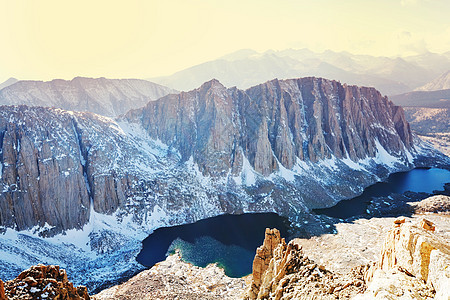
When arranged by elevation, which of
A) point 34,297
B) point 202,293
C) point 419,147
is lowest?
point 419,147

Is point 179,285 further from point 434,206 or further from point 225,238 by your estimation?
point 434,206

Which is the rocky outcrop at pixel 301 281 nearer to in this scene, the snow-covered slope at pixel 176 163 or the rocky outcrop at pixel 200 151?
the snow-covered slope at pixel 176 163

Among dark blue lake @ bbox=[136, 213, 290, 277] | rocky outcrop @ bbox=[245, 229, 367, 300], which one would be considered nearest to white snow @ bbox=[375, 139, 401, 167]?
dark blue lake @ bbox=[136, 213, 290, 277]

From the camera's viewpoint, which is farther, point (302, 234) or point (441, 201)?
point (441, 201)

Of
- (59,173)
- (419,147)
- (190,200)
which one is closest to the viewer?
(59,173)

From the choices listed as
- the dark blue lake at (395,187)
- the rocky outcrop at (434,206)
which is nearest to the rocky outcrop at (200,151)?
the dark blue lake at (395,187)

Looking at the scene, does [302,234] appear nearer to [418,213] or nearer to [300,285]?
[418,213]

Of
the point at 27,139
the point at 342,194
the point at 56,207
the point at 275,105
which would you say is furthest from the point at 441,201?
the point at 27,139

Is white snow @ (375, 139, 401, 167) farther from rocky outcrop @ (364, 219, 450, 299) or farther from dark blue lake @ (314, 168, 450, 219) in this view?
rocky outcrop @ (364, 219, 450, 299)

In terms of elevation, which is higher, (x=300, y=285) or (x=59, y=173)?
(x=59, y=173)
